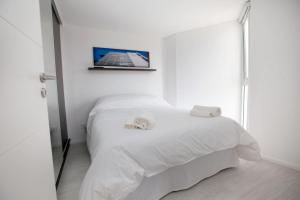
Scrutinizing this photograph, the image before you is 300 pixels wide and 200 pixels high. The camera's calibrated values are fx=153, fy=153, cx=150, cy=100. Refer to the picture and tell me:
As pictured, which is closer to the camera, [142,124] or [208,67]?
[142,124]

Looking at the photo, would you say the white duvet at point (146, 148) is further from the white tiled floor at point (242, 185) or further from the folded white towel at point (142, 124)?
the white tiled floor at point (242, 185)

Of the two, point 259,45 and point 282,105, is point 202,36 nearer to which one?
point 259,45

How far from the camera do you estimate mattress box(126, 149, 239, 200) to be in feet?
4.89

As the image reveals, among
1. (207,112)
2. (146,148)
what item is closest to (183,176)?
(146,148)

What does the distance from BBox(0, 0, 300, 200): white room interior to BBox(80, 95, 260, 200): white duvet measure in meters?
0.32

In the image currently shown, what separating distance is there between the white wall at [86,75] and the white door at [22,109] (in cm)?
243

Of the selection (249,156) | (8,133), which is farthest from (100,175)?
(249,156)

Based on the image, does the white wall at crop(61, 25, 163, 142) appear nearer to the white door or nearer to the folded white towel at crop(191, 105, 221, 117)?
the folded white towel at crop(191, 105, 221, 117)

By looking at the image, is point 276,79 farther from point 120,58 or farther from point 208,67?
Answer: point 120,58

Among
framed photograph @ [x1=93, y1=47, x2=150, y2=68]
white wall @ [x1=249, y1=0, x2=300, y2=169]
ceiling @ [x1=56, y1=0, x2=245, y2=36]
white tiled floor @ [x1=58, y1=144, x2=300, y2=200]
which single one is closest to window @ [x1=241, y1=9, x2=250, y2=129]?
ceiling @ [x1=56, y1=0, x2=245, y2=36]

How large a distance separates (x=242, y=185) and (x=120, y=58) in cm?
303

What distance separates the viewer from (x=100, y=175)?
1148 millimetres

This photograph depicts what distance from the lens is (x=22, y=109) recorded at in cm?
61

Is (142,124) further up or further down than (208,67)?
further down
